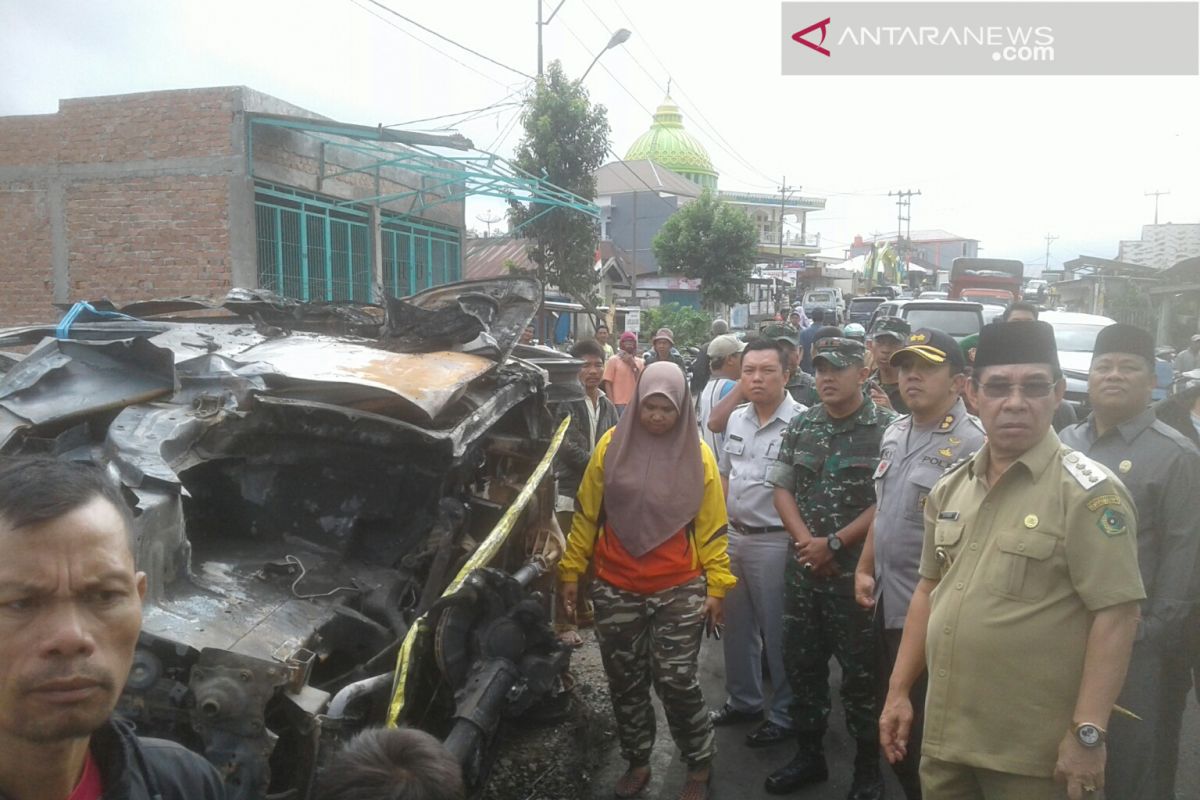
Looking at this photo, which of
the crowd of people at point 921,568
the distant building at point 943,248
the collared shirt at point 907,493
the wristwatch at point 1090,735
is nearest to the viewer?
the wristwatch at point 1090,735

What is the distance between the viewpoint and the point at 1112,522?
2180 millimetres

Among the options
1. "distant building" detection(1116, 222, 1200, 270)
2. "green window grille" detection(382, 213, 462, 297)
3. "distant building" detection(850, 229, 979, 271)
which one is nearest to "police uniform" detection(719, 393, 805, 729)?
"green window grille" detection(382, 213, 462, 297)

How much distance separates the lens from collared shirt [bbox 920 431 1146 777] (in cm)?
219

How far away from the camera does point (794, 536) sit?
3.80m

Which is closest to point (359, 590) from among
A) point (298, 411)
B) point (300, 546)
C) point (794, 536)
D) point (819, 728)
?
point (300, 546)

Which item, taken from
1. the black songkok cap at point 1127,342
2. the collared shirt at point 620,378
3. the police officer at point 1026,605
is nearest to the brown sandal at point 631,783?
the police officer at point 1026,605

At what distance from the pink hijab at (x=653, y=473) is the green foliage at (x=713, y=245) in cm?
2803

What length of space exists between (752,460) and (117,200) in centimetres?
1082

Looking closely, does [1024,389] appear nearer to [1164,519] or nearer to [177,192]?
[1164,519]

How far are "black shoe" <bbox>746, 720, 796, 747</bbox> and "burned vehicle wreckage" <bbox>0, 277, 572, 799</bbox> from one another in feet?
3.14

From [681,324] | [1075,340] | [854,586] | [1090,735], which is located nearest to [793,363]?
[854,586]

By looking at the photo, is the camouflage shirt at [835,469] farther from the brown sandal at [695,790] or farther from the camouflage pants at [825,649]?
the brown sandal at [695,790]

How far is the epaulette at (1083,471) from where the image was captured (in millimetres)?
2240

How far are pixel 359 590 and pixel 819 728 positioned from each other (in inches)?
80.4
